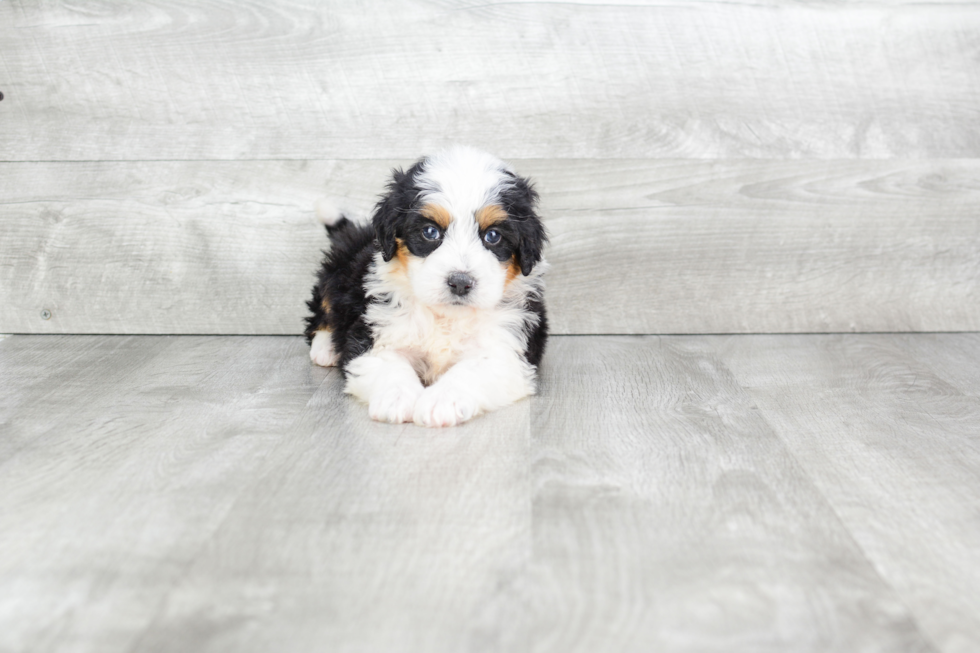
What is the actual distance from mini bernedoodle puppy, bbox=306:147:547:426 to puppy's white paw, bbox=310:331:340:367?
12cm

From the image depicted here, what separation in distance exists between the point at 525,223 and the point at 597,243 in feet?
3.09

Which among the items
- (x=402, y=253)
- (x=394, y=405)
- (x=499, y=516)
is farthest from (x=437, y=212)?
(x=499, y=516)

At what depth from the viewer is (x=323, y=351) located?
271cm

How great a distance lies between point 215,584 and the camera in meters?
1.33

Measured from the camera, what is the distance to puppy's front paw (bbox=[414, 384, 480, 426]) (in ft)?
6.81

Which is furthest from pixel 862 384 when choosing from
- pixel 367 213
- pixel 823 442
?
pixel 367 213

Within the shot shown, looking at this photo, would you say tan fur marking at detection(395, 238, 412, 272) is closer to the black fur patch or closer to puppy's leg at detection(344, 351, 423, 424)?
the black fur patch

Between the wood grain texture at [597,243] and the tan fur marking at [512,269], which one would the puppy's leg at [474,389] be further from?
the wood grain texture at [597,243]

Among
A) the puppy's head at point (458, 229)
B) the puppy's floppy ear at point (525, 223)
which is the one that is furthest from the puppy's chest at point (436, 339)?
the puppy's floppy ear at point (525, 223)

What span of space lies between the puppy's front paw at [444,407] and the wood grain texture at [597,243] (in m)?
1.13

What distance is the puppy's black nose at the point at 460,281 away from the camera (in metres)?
2.12

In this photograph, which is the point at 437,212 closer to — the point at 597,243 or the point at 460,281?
the point at 460,281

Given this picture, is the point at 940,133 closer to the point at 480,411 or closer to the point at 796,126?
the point at 796,126

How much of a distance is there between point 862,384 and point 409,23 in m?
2.00
